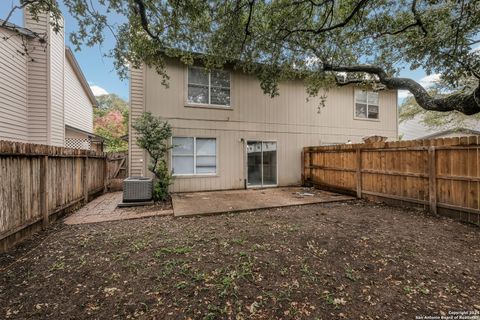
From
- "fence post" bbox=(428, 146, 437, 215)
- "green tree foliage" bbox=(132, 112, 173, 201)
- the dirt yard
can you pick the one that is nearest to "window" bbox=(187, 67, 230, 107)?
"green tree foliage" bbox=(132, 112, 173, 201)

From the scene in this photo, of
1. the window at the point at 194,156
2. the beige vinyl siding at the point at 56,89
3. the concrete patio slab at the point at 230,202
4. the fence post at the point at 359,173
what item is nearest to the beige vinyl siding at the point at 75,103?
the beige vinyl siding at the point at 56,89

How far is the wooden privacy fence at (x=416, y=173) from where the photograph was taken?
14.8 ft

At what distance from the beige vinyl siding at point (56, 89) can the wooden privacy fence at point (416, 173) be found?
10535 millimetres

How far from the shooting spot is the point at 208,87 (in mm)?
8344

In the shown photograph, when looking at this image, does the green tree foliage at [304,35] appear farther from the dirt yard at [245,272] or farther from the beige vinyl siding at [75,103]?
the beige vinyl siding at [75,103]

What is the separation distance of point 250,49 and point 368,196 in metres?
5.86

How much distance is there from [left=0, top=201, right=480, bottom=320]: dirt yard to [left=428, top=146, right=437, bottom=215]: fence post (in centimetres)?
74

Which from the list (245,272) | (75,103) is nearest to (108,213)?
(245,272)

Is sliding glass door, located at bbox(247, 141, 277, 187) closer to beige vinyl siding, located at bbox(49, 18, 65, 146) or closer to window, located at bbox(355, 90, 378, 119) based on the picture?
window, located at bbox(355, 90, 378, 119)

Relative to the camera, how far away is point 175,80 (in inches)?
311

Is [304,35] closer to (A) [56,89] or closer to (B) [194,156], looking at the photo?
(B) [194,156]

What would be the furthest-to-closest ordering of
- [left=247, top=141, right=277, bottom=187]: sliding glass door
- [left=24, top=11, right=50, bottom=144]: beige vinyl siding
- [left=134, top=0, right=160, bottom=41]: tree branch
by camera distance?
[left=247, top=141, right=277, bottom=187]: sliding glass door < [left=24, top=11, right=50, bottom=144]: beige vinyl siding < [left=134, top=0, right=160, bottom=41]: tree branch

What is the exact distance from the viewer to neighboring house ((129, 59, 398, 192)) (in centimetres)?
786

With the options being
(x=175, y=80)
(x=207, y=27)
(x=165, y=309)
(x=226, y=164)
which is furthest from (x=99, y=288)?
(x=175, y=80)
